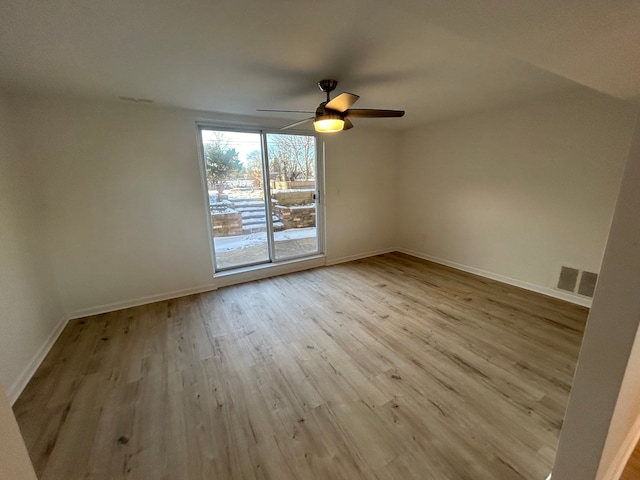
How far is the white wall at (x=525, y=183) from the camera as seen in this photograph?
262 cm

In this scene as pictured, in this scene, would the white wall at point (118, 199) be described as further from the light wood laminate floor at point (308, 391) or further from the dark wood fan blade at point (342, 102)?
the dark wood fan blade at point (342, 102)

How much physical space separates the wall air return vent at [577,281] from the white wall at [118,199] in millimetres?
4298

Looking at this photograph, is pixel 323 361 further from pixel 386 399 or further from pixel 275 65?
pixel 275 65

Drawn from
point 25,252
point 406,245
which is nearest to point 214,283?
point 25,252

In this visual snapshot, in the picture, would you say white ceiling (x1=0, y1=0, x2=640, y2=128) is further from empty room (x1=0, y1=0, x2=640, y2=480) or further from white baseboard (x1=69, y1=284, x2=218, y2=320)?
white baseboard (x1=69, y1=284, x2=218, y2=320)

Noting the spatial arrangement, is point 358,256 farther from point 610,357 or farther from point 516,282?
point 610,357

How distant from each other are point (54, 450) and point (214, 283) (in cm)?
218

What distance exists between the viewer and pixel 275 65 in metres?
1.92

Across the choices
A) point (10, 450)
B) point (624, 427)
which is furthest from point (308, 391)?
point (624, 427)

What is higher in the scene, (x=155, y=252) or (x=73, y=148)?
(x=73, y=148)

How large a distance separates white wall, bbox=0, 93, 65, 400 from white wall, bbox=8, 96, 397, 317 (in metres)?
0.10

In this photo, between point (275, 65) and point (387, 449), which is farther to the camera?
point (275, 65)

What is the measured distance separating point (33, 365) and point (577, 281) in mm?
5202

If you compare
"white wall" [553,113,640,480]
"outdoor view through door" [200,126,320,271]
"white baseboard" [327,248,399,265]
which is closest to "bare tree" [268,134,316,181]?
"outdoor view through door" [200,126,320,271]
